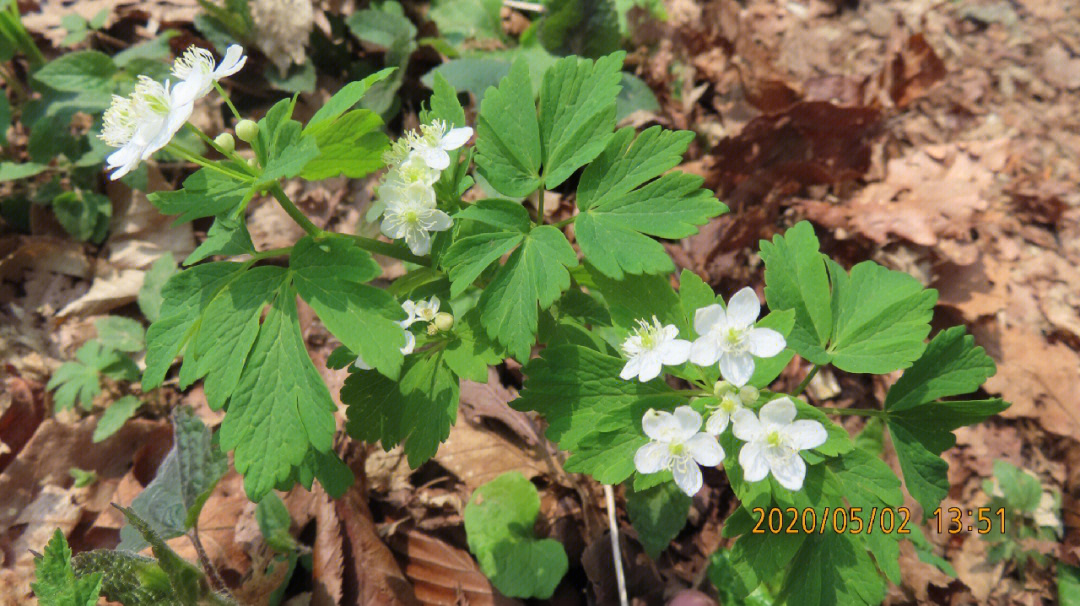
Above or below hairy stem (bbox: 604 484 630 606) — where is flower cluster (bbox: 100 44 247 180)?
above

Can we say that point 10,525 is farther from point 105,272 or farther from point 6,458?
point 105,272

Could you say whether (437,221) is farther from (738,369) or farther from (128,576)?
(128,576)

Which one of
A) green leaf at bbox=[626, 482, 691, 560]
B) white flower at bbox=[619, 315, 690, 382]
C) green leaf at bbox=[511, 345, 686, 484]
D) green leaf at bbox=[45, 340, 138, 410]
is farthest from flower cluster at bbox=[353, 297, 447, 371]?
green leaf at bbox=[45, 340, 138, 410]

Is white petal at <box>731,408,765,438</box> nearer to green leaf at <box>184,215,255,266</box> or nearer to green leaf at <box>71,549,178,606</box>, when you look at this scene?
green leaf at <box>184,215,255,266</box>

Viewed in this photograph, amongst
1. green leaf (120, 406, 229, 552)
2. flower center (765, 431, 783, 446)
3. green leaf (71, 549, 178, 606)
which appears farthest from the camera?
green leaf (120, 406, 229, 552)

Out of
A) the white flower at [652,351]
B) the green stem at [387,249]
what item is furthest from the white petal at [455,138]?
the white flower at [652,351]

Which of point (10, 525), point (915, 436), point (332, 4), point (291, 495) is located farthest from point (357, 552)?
point (332, 4)

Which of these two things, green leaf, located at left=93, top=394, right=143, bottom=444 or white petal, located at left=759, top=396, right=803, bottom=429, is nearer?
white petal, located at left=759, top=396, right=803, bottom=429
